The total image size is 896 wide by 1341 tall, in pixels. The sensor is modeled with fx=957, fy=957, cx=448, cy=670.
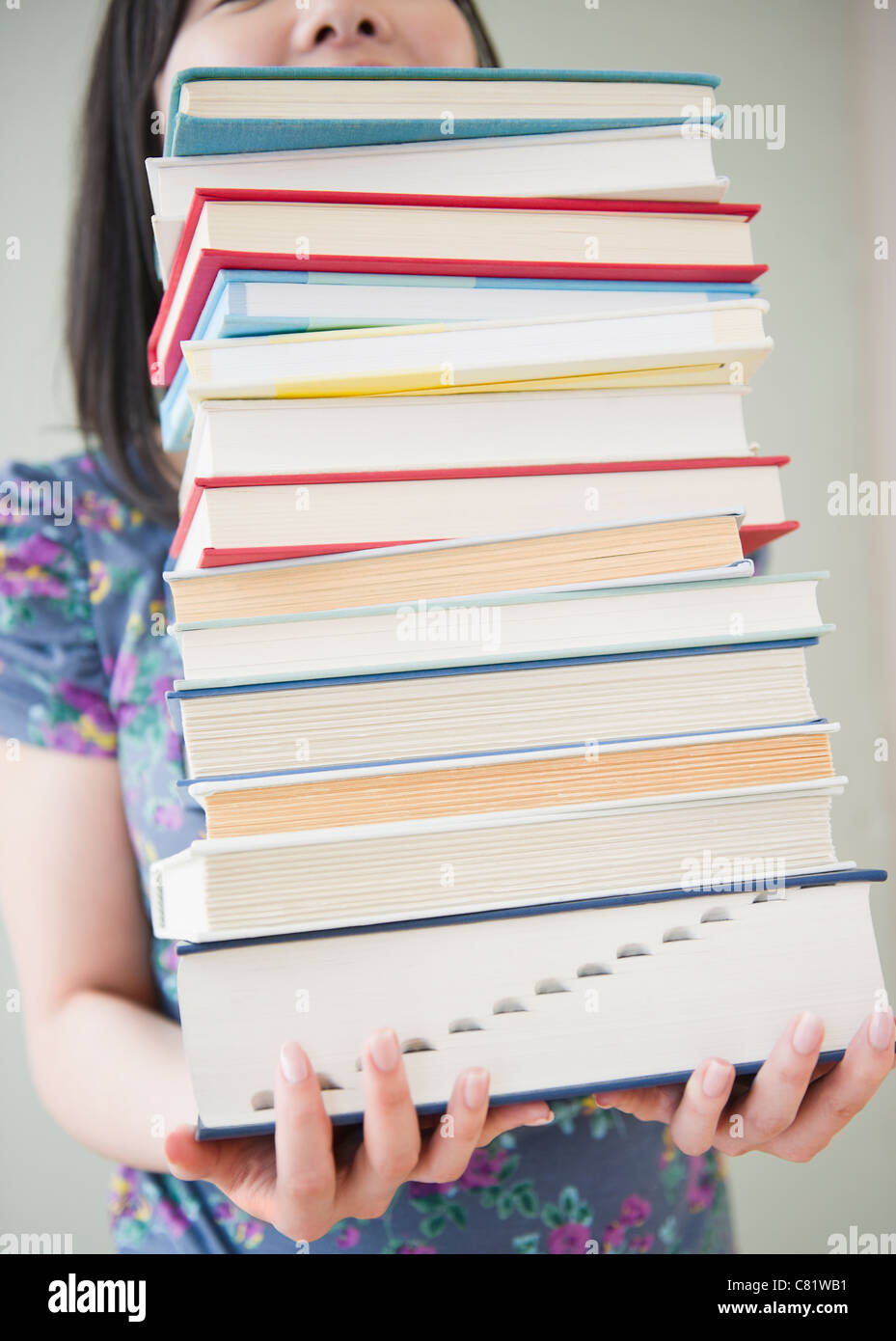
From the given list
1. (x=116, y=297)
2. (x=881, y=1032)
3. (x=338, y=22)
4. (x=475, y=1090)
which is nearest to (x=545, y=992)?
(x=475, y=1090)

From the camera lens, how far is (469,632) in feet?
1.51

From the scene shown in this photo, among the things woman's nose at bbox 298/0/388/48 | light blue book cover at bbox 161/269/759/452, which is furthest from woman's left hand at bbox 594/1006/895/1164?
woman's nose at bbox 298/0/388/48

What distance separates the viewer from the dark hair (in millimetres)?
939

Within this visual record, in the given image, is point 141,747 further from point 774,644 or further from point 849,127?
point 849,127

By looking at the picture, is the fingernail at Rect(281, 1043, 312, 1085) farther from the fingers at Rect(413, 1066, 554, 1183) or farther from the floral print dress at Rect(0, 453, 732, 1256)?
the floral print dress at Rect(0, 453, 732, 1256)

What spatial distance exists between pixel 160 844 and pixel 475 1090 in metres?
0.49

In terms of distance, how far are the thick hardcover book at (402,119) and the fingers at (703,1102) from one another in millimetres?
489

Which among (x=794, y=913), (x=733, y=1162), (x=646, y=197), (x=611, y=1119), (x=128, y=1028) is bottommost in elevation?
(x=733, y=1162)

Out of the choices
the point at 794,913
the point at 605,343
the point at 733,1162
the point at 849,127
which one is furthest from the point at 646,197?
the point at 733,1162

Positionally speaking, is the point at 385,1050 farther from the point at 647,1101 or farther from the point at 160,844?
the point at 160,844

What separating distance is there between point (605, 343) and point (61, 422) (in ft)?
3.07

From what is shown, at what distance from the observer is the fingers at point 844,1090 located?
0.47 meters

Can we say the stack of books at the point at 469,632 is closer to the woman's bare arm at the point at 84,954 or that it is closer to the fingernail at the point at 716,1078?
the fingernail at the point at 716,1078

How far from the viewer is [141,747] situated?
0.88 meters
